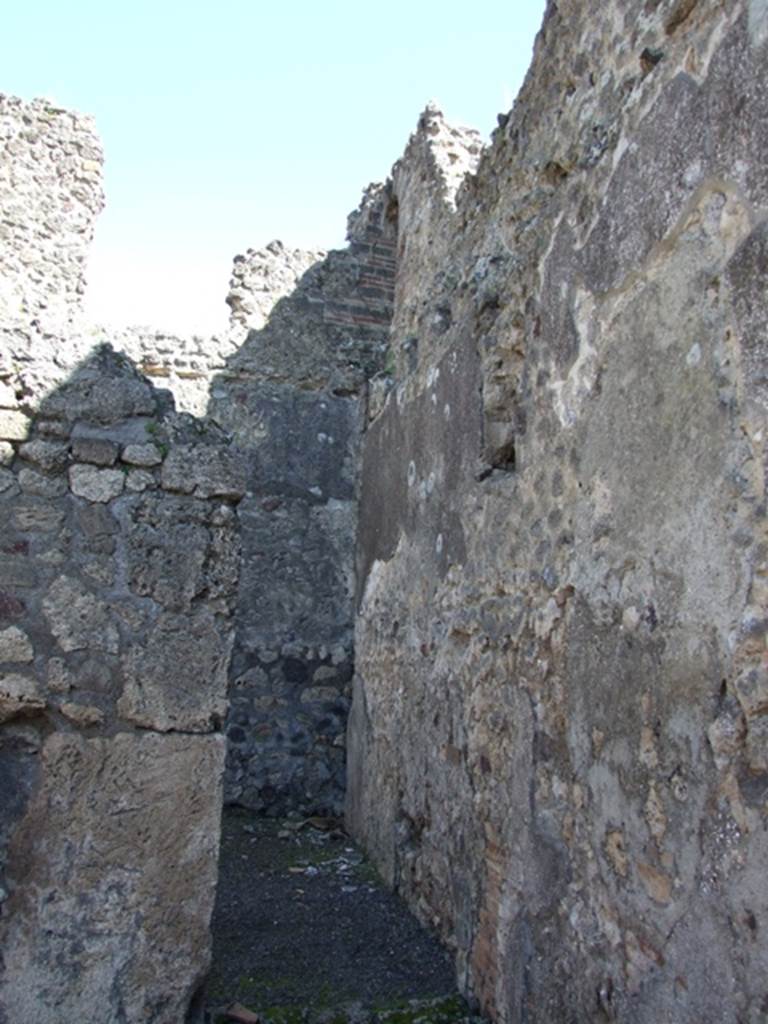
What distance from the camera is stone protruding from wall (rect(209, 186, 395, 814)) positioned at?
232 inches

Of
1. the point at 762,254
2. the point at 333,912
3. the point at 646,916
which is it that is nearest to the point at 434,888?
the point at 333,912

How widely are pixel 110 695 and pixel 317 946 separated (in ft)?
5.60

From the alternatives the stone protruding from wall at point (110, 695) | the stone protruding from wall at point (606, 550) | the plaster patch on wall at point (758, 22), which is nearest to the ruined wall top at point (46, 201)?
the stone protruding from wall at point (606, 550)

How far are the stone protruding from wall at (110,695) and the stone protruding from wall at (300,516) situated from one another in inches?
125

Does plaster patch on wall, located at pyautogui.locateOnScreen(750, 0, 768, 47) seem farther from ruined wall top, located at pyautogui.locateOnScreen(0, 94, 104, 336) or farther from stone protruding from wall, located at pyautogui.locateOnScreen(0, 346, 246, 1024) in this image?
ruined wall top, located at pyautogui.locateOnScreen(0, 94, 104, 336)

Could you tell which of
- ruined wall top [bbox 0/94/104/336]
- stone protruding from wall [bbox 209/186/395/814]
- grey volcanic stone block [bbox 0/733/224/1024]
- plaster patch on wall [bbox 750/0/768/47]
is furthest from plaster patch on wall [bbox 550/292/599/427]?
ruined wall top [bbox 0/94/104/336]

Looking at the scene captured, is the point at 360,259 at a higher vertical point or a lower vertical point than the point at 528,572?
higher

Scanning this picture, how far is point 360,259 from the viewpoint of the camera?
6.73m

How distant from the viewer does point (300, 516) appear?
6.18 meters

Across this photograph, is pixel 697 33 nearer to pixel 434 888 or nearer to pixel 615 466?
pixel 615 466

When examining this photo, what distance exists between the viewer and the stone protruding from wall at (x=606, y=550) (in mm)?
2074

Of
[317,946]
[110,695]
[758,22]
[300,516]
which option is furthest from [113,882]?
[300,516]

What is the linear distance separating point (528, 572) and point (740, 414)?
1.26 metres

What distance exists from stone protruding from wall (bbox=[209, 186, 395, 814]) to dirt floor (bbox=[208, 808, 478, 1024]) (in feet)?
2.43
